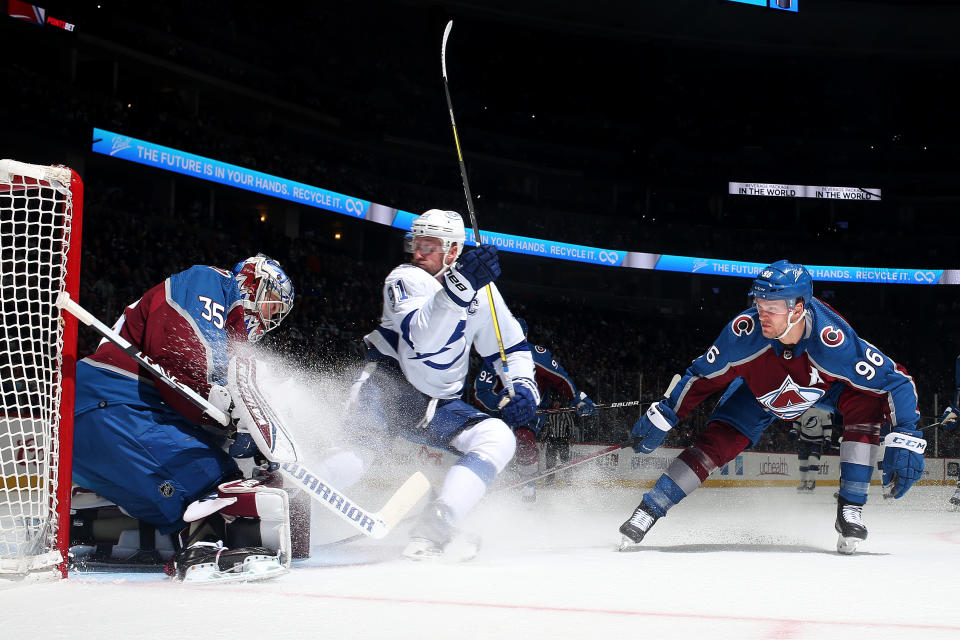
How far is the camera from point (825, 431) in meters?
10.9

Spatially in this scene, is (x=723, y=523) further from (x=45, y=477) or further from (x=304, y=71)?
(x=304, y=71)

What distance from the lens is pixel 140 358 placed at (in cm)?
304

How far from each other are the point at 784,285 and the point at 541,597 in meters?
2.08

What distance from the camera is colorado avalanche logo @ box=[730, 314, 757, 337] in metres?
4.33

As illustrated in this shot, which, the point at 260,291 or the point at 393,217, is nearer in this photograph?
the point at 260,291

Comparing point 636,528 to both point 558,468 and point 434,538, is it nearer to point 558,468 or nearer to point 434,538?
point 558,468

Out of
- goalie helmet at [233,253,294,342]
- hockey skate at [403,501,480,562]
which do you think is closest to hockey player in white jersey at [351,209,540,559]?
hockey skate at [403,501,480,562]

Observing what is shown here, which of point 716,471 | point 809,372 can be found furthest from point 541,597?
point 716,471

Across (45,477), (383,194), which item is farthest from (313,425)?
(383,194)

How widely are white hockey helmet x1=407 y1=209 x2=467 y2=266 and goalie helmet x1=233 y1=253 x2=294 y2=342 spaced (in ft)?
2.33

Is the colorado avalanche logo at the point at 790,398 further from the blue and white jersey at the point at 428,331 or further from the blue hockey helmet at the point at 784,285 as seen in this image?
the blue and white jersey at the point at 428,331

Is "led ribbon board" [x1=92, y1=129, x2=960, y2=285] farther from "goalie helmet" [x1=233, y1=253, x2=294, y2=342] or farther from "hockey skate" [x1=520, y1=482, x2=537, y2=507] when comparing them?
"goalie helmet" [x1=233, y1=253, x2=294, y2=342]

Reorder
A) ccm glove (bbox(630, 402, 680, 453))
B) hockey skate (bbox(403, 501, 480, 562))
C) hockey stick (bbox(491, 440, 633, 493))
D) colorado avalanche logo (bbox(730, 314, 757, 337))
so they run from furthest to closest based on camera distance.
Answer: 1. hockey stick (bbox(491, 440, 633, 493))
2. ccm glove (bbox(630, 402, 680, 453))
3. colorado avalanche logo (bbox(730, 314, 757, 337))
4. hockey skate (bbox(403, 501, 480, 562))

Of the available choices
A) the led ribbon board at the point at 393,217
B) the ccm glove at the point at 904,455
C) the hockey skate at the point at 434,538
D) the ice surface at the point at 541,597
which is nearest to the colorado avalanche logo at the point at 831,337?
the ccm glove at the point at 904,455
